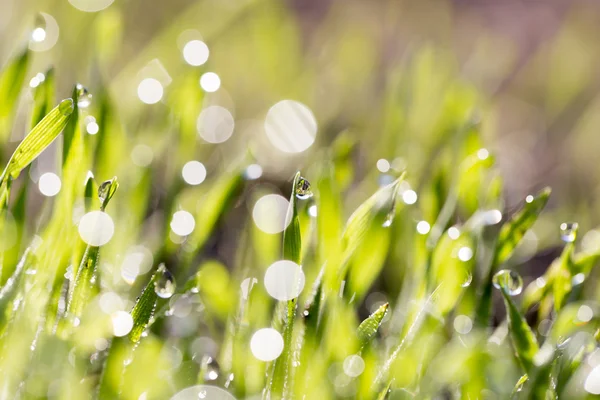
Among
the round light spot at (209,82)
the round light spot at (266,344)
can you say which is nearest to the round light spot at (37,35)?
the round light spot at (209,82)

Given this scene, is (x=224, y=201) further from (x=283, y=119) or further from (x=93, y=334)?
(x=283, y=119)

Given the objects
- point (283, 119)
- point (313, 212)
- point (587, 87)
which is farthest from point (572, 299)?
point (587, 87)

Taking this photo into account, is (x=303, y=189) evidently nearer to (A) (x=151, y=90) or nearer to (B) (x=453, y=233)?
(B) (x=453, y=233)

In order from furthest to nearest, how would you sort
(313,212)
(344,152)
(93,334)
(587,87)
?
1. (587,87)
2. (344,152)
3. (313,212)
4. (93,334)

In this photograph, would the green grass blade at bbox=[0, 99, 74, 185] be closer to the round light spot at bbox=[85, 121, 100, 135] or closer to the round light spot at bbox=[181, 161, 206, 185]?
the round light spot at bbox=[85, 121, 100, 135]

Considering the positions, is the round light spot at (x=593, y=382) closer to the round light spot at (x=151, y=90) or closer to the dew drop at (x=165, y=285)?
the dew drop at (x=165, y=285)

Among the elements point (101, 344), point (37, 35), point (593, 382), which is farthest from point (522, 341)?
point (37, 35)

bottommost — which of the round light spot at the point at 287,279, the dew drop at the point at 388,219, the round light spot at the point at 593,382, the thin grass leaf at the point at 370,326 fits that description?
the round light spot at the point at 593,382
